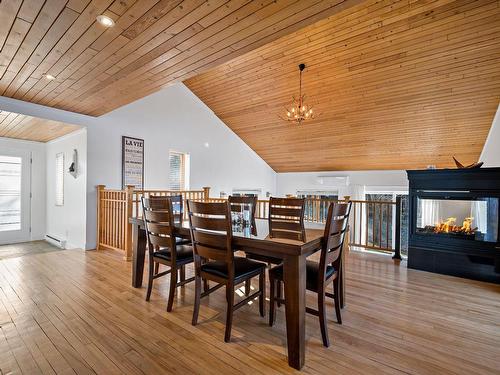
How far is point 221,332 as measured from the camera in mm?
2082

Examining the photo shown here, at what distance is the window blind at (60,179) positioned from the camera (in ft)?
17.7

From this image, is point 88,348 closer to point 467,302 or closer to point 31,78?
point 31,78

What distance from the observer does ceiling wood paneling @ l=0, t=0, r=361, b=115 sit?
6.04 feet

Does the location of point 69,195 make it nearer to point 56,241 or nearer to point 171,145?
point 56,241

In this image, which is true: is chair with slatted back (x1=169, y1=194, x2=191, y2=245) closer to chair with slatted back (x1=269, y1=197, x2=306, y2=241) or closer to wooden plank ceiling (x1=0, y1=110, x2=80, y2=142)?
chair with slatted back (x1=269, y1=197, x2=306, y2=241)

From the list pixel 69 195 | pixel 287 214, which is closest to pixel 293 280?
pixel 287 214

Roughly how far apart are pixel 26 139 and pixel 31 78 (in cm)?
363

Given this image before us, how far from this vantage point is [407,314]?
2.38m

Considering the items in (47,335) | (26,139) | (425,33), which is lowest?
(47,335)

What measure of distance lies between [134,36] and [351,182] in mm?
6530

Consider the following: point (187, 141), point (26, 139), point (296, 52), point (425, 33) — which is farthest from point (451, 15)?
point (26, 139)

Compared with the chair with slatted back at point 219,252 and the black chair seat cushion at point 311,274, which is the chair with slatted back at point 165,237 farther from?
the black chair seat cushion at point 311,274

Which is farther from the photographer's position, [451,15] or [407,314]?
[451,15]

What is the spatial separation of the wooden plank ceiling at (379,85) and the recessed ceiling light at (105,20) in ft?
9.81
